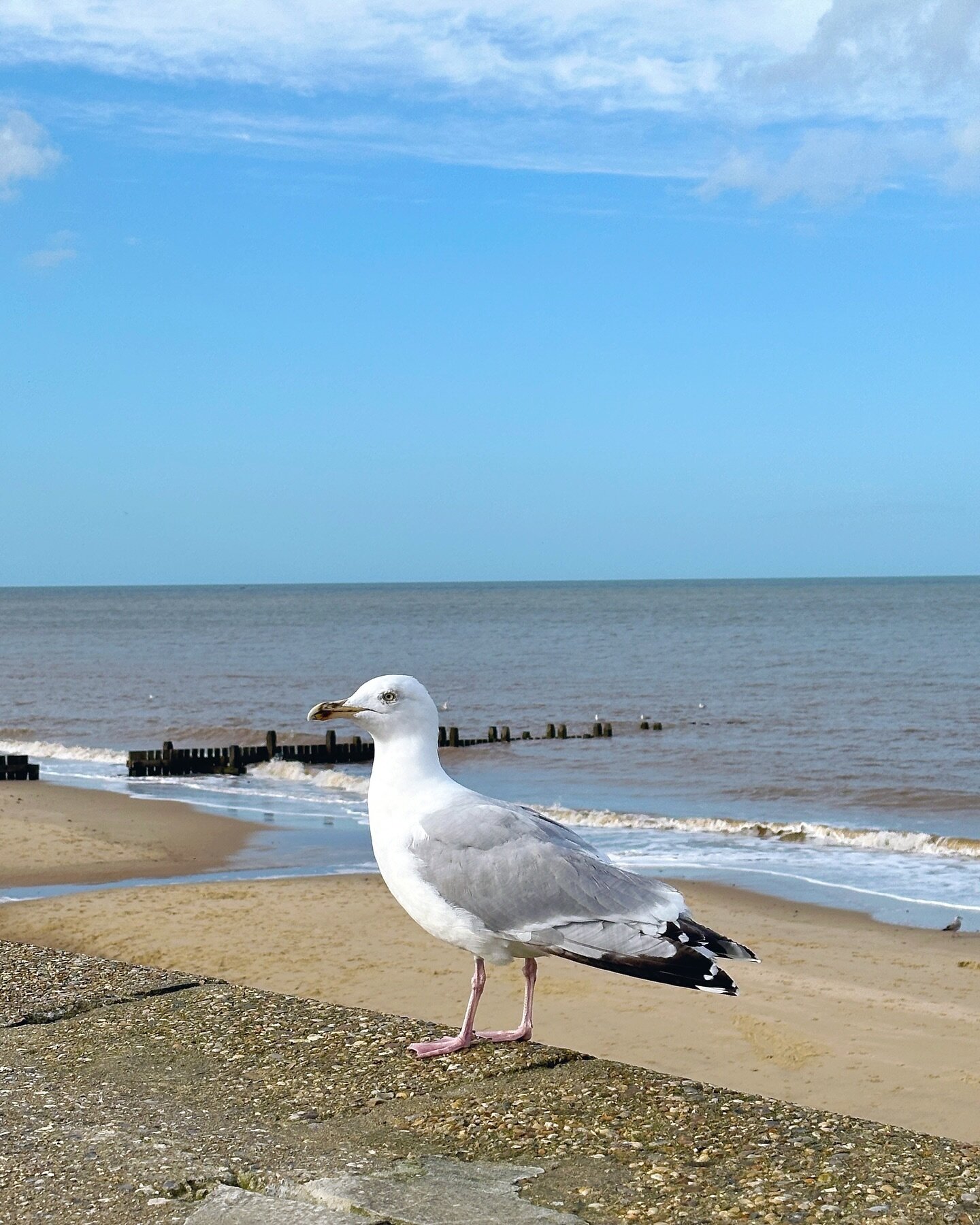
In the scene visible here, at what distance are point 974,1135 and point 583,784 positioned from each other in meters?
17.1

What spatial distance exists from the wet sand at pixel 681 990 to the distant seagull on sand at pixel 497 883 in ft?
9.07

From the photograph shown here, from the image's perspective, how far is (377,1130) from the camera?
3.44m

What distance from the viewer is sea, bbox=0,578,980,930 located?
16641 mm

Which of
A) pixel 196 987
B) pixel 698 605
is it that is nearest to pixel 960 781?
pixel 196 987

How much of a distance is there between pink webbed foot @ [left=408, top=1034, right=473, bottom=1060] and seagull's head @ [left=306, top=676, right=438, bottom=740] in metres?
0.93

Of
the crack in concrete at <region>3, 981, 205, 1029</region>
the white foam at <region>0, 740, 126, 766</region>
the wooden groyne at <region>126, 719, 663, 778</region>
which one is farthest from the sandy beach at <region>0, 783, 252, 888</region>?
the crack in concrete at <region>3, 981, 205, 1029</region>

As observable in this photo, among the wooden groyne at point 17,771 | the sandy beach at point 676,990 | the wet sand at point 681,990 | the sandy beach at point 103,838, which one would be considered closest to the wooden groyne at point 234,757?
the wooden groyne at point 17,771

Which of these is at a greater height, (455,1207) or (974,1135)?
(455,1207)

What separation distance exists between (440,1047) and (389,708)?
1.05 m

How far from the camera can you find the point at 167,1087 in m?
3.74

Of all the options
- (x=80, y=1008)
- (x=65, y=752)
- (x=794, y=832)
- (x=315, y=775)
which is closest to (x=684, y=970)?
(x=80, y=1008)

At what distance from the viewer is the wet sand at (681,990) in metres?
8.11

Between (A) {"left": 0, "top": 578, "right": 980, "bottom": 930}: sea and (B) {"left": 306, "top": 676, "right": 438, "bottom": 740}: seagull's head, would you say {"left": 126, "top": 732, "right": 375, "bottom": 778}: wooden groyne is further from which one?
(B) {"left": 306, "top": 676, "right": 438, "bottom": 740}: seagull's head

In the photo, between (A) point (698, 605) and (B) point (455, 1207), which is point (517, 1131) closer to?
(B) point (455, 1207)
